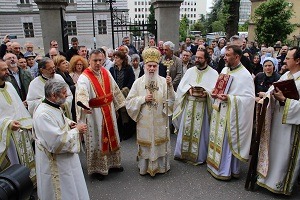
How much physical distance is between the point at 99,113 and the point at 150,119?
0.80m

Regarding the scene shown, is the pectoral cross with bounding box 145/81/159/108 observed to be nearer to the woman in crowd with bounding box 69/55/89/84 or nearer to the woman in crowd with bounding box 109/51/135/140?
the woman in crowd with bounding box 109/51/135/140

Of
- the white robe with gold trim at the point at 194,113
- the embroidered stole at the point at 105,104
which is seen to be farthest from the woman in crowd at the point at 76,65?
the white robe with gold trim at the point at 194,113

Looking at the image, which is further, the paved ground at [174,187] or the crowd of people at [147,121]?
the paved ground at [174,187]

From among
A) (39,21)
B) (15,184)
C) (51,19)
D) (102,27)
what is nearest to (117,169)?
(15,184)

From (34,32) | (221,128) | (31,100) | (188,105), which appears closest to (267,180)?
(221,128)

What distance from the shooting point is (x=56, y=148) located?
115 inches

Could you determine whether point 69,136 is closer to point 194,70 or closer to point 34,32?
point 194,70

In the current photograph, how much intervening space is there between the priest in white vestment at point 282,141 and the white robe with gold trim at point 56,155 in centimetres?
255

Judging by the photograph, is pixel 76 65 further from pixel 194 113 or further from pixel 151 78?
pixel 194 113

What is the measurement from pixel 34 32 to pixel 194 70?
117ft

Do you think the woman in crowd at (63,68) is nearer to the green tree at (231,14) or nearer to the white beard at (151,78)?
the white beard at (151,78)

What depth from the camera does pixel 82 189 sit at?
324 centimetres

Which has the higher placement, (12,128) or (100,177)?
(12,128)

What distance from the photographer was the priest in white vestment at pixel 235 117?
13.4ft
